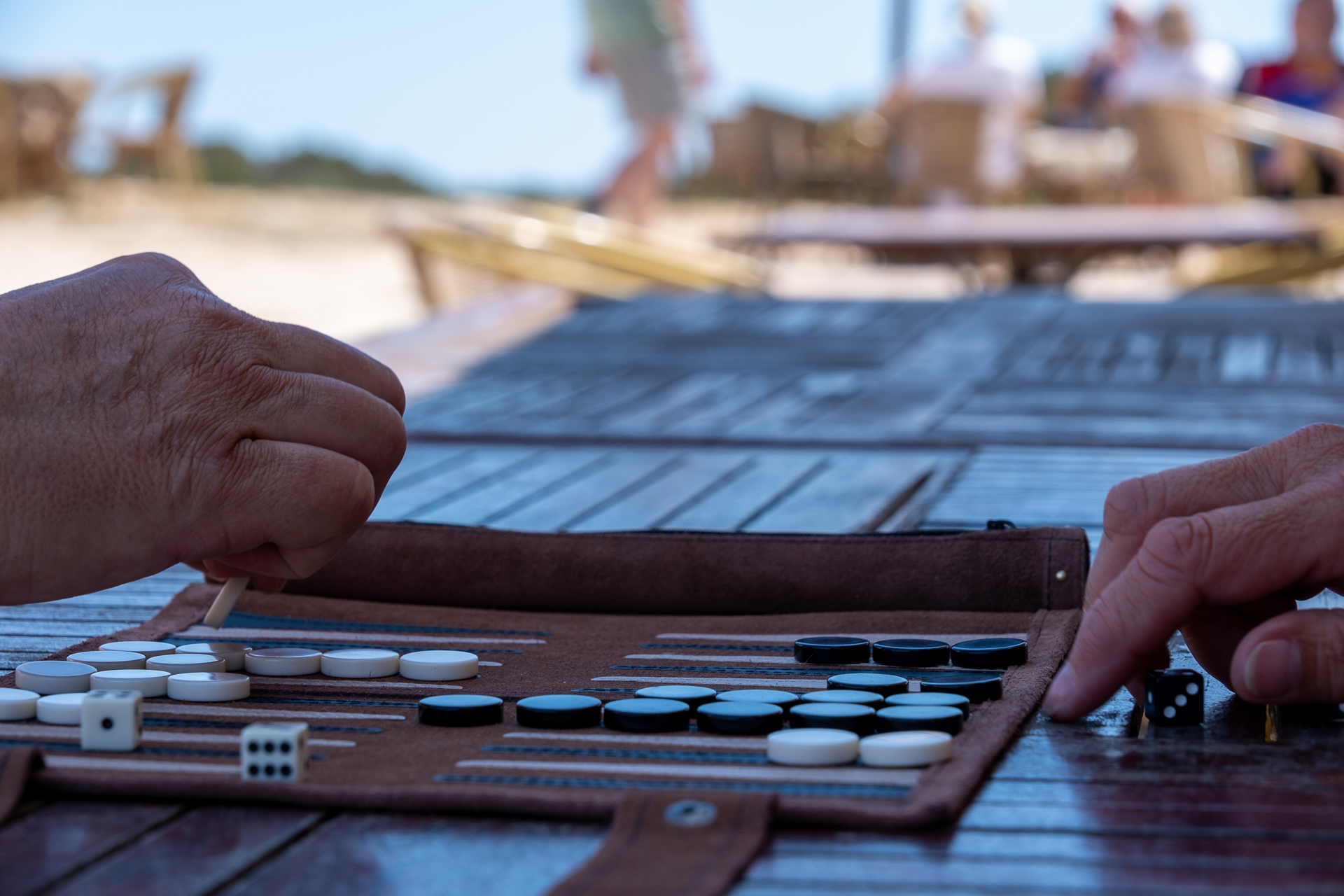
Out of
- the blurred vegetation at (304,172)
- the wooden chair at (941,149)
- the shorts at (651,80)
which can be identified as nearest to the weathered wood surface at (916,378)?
the shorts at (651,80)

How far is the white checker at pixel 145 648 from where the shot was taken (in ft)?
3.26

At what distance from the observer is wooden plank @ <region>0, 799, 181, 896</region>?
613 mm

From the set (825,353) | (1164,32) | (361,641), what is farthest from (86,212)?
(361,641)

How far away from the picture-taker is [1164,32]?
741cm

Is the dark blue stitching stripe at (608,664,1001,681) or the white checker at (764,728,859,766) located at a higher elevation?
the white checker at (764,728,859,766)

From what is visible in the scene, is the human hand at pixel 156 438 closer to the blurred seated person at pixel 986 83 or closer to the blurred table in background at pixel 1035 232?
the blurred table in background at pixel 1035 232

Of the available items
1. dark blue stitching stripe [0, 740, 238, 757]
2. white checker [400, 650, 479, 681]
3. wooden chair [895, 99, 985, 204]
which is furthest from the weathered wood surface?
wooden chair [895, 99, 985, 204]

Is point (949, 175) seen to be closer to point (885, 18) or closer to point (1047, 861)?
point (885, 18)

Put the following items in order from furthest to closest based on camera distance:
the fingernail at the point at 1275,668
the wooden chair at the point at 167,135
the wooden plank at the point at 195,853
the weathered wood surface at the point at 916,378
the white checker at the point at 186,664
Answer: the wooden chair at the point at 167,135, the weathered wood surface at the point at 916,378, the white checker at the point at 186,664, the fingernail at the point at 1275,668, the wooden plank at the point at 195,853

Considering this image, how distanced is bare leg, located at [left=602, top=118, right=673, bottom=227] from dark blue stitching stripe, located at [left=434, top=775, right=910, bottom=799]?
18.3 ft

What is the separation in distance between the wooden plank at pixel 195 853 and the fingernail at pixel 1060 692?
40 centimetres

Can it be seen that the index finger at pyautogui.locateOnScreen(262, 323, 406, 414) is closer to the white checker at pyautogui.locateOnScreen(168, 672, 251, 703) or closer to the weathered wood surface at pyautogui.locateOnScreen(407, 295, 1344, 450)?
the white checker at pyautogui.locateOnScreen(168, 672, 251, 703)

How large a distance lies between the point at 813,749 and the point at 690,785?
6 cm

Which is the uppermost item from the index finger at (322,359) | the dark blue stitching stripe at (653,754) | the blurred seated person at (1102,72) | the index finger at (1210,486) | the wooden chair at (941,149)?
the blurred seated person at (1102,72)
